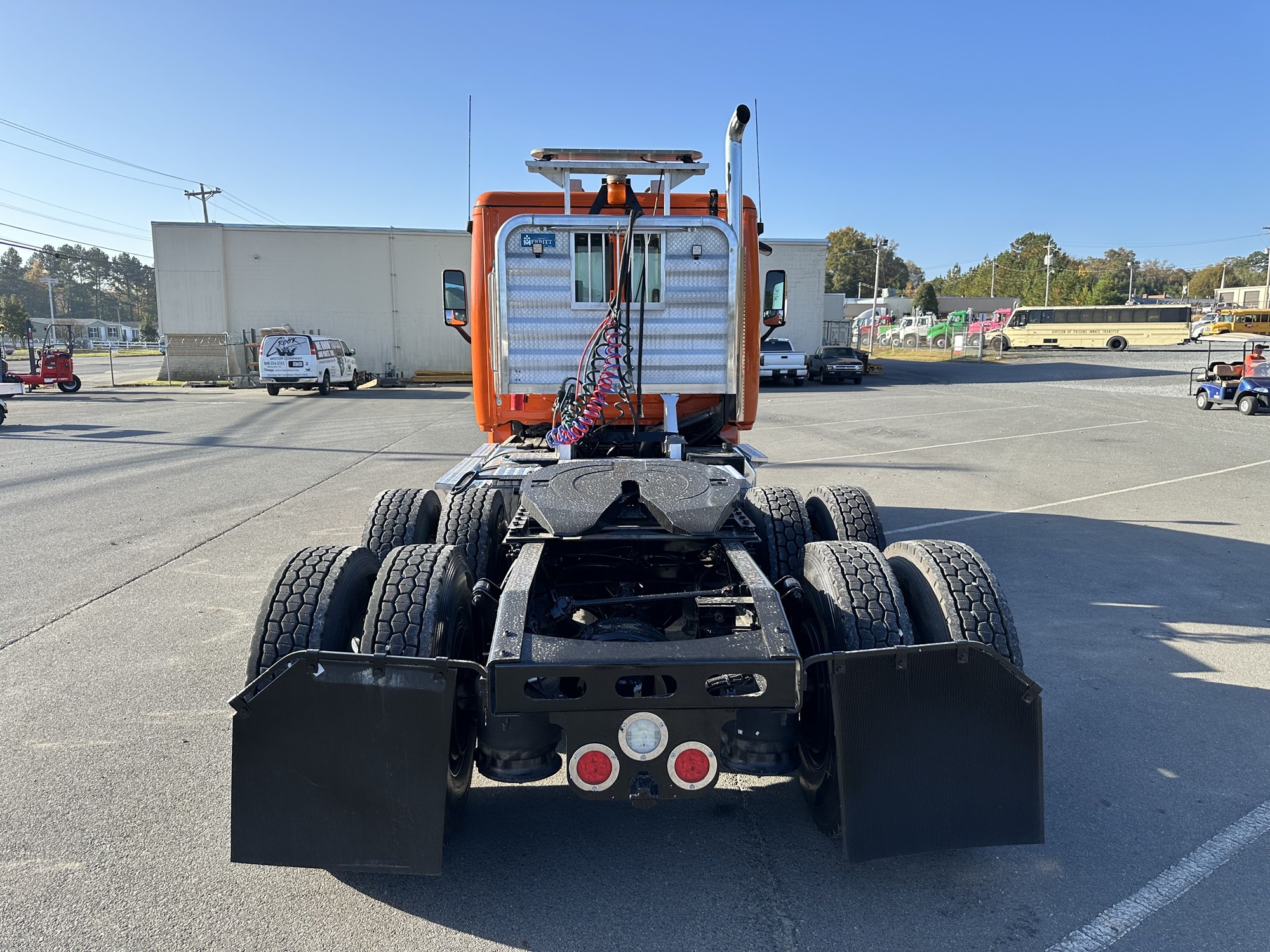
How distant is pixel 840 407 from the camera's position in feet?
70.8

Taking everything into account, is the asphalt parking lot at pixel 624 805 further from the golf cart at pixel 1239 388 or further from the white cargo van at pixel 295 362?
the white cargo van at pixel 295 362

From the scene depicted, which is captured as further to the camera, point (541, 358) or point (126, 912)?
point (541, 358)

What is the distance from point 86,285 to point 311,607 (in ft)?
557

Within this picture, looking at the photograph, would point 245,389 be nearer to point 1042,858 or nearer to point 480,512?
point 480,512

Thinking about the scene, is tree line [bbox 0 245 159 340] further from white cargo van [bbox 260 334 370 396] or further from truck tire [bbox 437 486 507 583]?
truck tire [bbox 437 486 507 583]

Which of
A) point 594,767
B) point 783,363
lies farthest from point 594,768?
point 783,363

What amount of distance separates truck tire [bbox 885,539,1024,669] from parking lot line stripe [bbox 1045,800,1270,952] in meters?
0.80

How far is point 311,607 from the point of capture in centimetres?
289

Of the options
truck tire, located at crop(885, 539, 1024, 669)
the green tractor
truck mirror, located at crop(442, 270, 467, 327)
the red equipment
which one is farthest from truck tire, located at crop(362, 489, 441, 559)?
the green tractor

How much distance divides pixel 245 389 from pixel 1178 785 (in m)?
30.6

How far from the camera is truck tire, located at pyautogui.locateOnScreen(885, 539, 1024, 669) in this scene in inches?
116

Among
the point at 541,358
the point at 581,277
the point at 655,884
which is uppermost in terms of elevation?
the point at 581,277

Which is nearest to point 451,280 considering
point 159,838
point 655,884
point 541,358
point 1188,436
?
point 541,358

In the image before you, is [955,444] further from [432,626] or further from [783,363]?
[783,363]
